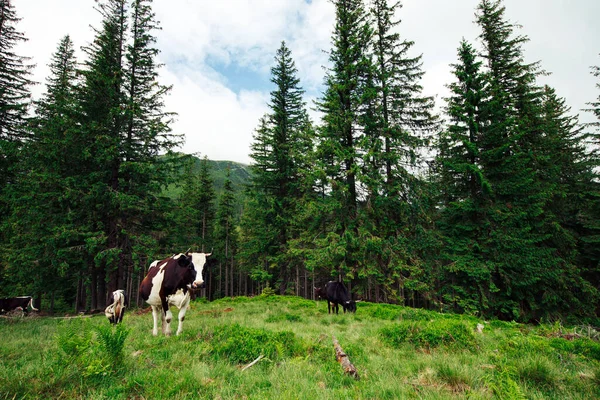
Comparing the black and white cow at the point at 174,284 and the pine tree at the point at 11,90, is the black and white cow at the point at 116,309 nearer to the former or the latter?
the black and white cow at the point at 174,284

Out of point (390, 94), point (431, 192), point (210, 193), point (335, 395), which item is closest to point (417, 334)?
point (335, 395)

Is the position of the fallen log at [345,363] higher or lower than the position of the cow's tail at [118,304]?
higher

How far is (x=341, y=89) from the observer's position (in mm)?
17047

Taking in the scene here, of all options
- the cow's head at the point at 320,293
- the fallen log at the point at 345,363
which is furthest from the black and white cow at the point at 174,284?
the cow's head at the point at 320,293

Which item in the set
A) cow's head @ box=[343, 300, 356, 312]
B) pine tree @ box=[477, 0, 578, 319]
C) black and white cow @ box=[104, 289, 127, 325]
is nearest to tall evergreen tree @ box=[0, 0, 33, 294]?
black and white cow @ box=[104, 289, 127, 325]

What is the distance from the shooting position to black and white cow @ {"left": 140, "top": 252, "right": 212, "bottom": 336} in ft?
22.5

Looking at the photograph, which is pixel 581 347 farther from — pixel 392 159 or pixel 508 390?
pixel 392 159

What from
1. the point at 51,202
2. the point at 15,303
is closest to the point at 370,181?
the point at 51,202

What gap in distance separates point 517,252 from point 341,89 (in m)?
14.6

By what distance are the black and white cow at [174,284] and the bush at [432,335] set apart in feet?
15.8

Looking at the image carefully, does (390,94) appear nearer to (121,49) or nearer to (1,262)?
(121,49)

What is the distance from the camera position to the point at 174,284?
7316mm

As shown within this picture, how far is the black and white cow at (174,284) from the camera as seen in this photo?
6855 mm

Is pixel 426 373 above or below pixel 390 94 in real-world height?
below
